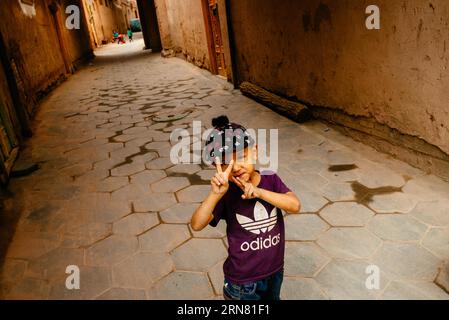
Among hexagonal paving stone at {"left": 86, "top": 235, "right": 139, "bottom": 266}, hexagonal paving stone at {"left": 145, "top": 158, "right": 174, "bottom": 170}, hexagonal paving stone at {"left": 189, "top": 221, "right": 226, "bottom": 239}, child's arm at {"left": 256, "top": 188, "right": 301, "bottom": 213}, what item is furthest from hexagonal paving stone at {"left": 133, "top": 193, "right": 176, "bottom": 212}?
child's arm at {"left": 256, "top": 188, "right": 301, "bottom": 213}

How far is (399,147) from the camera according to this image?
3705 mm

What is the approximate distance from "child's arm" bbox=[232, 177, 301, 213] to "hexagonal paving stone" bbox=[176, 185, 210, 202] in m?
2.04

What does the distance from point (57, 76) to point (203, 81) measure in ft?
19.7

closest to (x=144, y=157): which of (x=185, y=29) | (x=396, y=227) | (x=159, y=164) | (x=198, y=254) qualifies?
(x=159, y=164)

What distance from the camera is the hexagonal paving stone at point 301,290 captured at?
2.14m

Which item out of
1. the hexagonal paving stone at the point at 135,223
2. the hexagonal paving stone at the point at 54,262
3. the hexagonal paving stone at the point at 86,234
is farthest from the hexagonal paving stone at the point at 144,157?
the hexagonal paving stone at the point at 54,262

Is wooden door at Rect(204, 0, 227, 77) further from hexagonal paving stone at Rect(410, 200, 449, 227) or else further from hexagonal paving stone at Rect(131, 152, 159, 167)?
hexagonal paving stone at Rect(410, 200, 449, 227)

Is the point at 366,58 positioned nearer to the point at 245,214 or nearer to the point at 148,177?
the point at 148,177

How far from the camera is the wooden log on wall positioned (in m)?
5.29

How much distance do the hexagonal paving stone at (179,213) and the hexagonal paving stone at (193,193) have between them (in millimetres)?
102

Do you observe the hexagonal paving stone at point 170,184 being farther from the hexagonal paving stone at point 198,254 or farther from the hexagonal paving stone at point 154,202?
the hexagonal paving stone at point 198,254

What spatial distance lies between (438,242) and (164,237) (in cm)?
220

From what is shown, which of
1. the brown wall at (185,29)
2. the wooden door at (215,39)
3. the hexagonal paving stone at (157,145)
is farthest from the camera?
the brown wall at (185,29)
